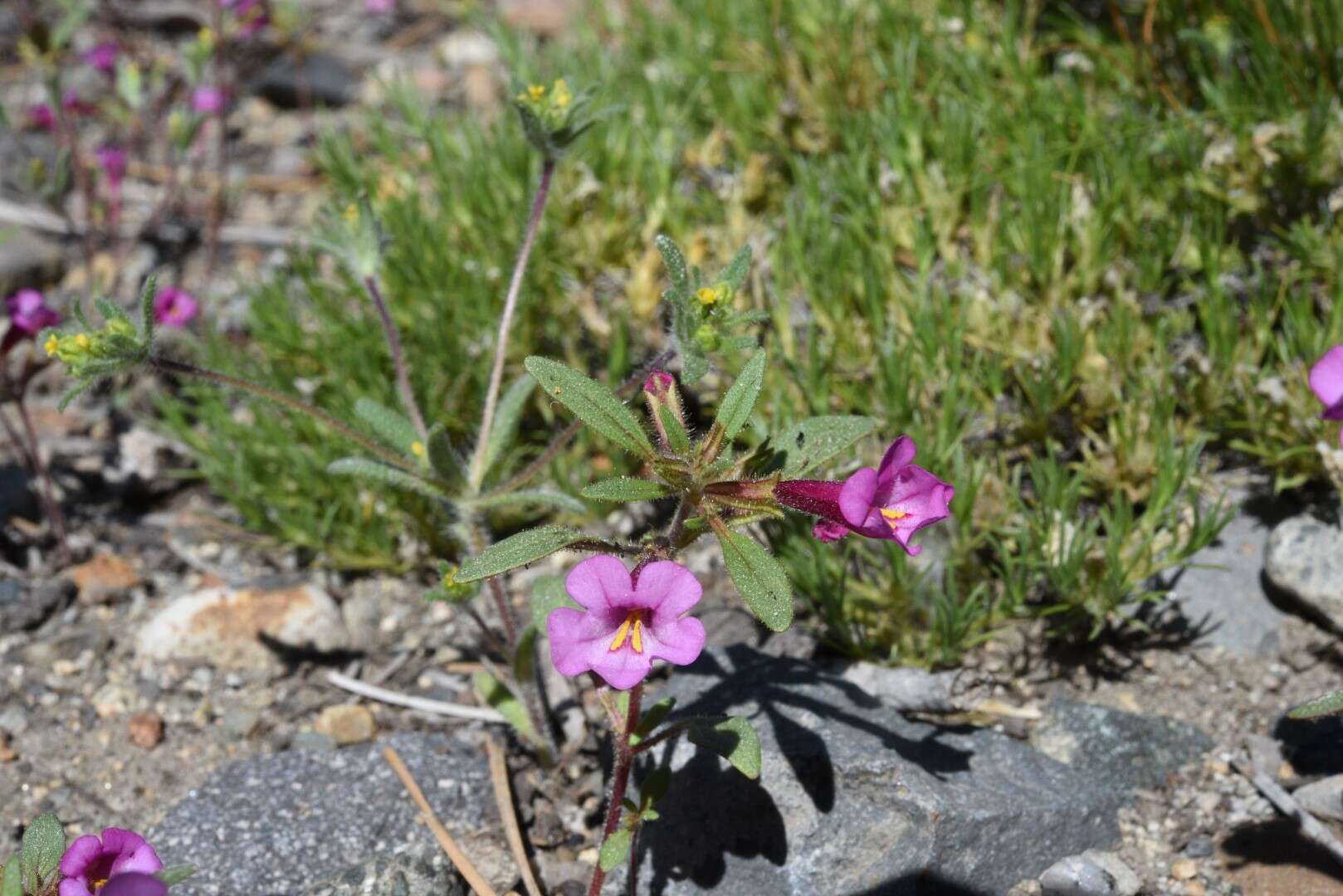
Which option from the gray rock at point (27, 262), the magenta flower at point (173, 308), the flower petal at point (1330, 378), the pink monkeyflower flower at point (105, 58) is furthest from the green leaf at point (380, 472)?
the pink monkeyflower flower at point (105, 58)

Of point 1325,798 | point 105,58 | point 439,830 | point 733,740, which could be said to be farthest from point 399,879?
point 105,58

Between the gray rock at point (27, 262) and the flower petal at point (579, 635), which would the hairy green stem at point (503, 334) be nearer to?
the flower petal at point (579, 635)

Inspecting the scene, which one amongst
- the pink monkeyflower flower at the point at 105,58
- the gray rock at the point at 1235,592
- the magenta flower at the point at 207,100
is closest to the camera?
the gray rock at the point at 1235,592

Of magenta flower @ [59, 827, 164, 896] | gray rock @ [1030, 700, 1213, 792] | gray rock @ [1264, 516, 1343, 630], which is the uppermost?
gray rock @ [1264, 516, 1343, 630]

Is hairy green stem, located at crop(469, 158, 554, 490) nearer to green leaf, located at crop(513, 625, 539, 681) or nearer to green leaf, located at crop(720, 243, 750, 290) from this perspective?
green leaf, located at crop(513, 625, 539, 681)

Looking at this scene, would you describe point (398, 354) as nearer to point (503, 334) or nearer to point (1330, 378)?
point (503, 334)

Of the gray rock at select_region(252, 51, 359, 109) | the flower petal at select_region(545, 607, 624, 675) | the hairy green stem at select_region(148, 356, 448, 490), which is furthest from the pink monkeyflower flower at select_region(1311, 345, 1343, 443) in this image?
the gray rock at select_region(252, 51, 359, 109)
